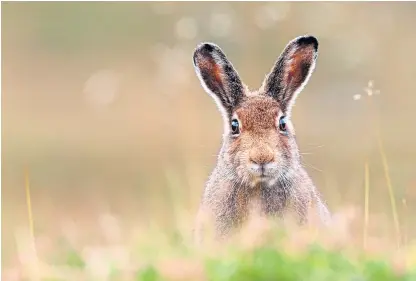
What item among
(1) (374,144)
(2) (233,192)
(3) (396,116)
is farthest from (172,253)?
(3) (396,116)

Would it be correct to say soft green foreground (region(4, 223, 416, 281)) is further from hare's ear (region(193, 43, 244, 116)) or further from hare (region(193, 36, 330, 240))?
hare's ear (region(193, 43, 244, 116))

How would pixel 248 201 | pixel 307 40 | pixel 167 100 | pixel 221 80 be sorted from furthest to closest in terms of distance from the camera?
pixel 167 100 < pixel 307 40 < pixel 221 80 < pixel 248 201

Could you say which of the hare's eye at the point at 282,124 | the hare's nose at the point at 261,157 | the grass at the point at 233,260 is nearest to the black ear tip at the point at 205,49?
the hare's eye at the point at 282,124

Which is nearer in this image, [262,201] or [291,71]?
[262,201]

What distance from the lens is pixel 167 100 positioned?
1761 centimetres

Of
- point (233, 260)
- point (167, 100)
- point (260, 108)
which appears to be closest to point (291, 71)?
point (260, 108)

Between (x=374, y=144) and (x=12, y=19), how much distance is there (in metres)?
10.8

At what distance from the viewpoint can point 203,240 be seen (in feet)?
23.7

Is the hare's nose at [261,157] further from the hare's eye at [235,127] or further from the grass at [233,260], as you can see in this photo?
the grass at [233,260]

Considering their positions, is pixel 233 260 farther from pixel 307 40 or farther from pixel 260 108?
pixel 307 40

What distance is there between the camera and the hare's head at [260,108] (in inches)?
325

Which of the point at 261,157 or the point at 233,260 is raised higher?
the point at 261,157

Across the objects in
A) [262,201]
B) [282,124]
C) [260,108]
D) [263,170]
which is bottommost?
[262,201]

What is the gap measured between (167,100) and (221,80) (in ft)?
28.8
